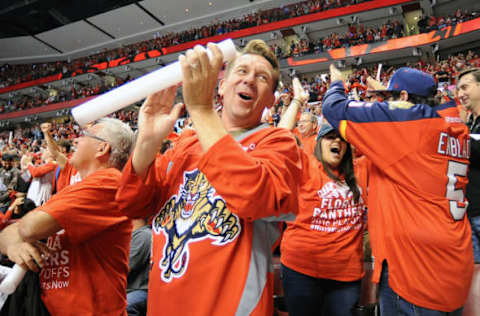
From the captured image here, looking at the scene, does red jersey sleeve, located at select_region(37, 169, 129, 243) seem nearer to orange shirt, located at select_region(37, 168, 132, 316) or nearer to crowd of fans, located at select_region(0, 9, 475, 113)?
orange shirt, located at select_region(37, 168, 132, 316)

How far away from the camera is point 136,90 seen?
86 cm

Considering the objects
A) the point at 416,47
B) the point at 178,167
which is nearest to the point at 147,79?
the point at 178,167

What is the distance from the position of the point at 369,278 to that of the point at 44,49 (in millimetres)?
30437

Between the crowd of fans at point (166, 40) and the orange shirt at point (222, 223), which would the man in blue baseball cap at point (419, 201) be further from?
the crowd of fans at point (166, 40)

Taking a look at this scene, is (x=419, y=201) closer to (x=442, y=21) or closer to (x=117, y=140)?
(x=117, y=140)

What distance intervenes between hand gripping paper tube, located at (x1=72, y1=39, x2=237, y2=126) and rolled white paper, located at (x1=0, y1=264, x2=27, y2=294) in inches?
37.4

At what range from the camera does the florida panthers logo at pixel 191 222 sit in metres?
0.94

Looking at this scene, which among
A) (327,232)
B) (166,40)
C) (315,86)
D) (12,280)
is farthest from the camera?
(166,40)

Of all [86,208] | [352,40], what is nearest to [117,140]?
[86,208]

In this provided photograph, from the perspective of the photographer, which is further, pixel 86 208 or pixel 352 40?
pixel 352 40

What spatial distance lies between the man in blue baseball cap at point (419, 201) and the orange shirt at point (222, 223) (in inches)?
30.4

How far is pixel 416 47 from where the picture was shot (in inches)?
595

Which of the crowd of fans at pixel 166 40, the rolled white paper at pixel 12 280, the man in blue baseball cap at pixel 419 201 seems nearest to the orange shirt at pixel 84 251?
the rolled white paper at pixel 12 280

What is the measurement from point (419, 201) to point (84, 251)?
1.62 meters
